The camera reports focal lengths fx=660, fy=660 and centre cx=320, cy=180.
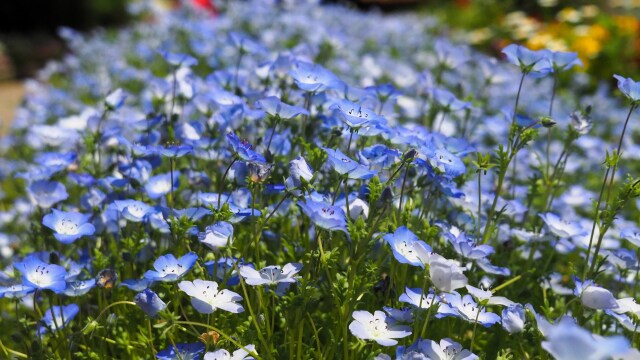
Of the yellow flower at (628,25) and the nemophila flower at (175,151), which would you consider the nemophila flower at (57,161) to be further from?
the yellow flower at (628,25)

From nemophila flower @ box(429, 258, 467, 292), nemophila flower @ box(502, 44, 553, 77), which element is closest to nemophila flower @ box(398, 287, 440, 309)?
nemophila flower @ box(429, 258, 467, 292)

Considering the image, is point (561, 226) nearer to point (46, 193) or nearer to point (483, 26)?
point (46, 193)

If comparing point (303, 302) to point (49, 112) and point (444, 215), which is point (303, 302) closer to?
point (444, 215)

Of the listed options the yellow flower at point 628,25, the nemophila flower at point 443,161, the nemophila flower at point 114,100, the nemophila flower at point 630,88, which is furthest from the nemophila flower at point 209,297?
the yellow flower at point 628,25

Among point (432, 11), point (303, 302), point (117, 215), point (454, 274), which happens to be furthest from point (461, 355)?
point (432, 11)

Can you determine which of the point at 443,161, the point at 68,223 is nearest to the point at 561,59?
the point at 443,161

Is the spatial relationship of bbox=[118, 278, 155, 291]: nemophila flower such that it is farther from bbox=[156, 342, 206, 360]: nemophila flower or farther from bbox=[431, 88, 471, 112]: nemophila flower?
bbox=[431, 88, 471, 112]: nemophila flower

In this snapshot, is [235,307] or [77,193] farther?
[77,193]
